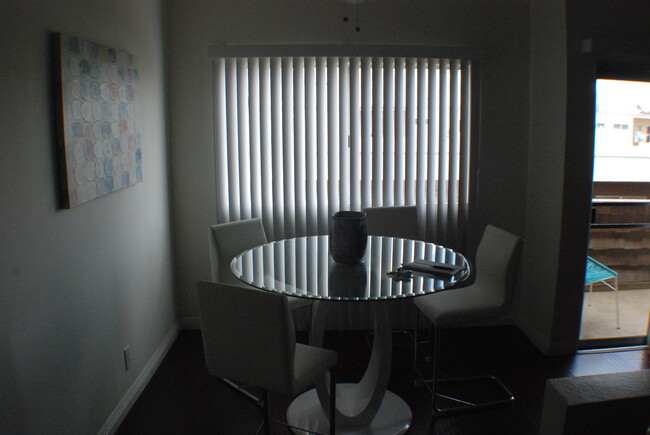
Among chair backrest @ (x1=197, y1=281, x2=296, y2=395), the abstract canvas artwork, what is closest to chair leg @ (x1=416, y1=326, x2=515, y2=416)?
chair backrest @ (x1=197, y1=281, x2=296, y2=395)

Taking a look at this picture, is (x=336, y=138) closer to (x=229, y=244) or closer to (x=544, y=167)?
(x=229, y=244)

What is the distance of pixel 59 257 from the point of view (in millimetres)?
2287

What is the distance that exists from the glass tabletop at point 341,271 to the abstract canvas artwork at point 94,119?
79cm

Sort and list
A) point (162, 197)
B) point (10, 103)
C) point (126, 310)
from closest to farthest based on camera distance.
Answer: point (10, 103)
point (126, 310)
point (162, 197)

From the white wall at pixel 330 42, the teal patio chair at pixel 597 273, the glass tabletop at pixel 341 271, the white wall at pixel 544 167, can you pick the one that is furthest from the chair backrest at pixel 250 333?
the teal patio chair at pixel 597 273

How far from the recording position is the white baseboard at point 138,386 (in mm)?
2814

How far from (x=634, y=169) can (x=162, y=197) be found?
10.8 ft

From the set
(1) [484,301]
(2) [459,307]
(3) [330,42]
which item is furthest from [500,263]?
(3) [330,42]

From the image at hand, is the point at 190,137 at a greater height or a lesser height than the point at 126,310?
greater

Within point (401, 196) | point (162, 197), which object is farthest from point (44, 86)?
point (401, 196)

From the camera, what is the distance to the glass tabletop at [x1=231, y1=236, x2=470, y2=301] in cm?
248

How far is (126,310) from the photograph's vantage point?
121 inches

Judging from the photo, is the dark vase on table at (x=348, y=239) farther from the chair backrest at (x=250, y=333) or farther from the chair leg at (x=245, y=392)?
the chair leg at (x=245, y=392)

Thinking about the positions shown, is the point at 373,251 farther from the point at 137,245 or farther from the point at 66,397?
the point at 66,397
